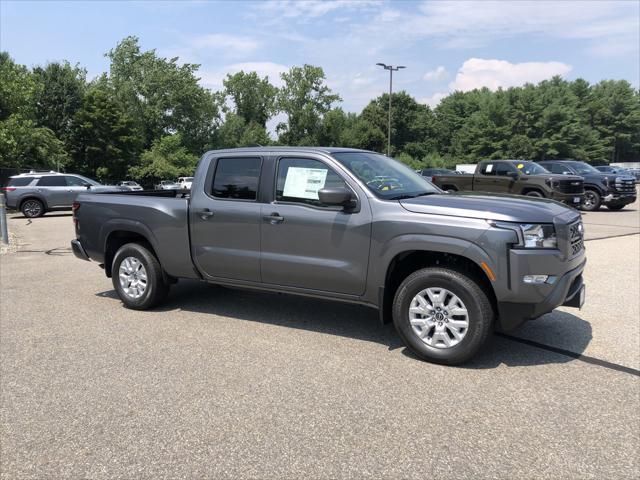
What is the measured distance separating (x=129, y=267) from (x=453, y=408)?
166 inches

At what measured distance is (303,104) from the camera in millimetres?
85188

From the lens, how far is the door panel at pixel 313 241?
4.74 meters

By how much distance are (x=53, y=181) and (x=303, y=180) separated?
18.6 m

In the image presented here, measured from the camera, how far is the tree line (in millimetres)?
48688

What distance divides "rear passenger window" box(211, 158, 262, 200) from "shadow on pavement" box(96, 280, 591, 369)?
4.56 feet

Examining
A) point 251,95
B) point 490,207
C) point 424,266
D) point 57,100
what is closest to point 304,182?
point 424,266

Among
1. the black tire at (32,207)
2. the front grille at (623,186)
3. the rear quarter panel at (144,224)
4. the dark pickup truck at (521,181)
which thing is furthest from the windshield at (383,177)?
the black tire at (32,207)

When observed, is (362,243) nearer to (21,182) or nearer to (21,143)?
(21,182)

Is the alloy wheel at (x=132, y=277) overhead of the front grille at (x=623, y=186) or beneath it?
beneath

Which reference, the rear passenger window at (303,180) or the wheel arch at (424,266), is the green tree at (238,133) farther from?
the wheel arch at (424,266)

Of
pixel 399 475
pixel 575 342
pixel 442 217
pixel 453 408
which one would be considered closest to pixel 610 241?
pixel 575 342

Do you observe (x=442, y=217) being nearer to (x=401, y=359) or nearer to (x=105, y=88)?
(x=401, y=359)

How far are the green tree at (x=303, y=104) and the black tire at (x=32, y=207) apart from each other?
64173 mm

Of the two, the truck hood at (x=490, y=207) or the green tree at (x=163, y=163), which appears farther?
the green tree at (x=163, y=163)
